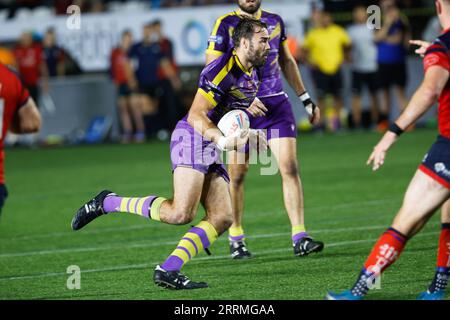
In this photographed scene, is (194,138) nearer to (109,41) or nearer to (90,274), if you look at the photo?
(90,274)

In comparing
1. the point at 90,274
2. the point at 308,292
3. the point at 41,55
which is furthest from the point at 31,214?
the point at 41,55

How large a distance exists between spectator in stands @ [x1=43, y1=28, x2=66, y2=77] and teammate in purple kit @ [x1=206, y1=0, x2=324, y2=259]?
49.9 ft

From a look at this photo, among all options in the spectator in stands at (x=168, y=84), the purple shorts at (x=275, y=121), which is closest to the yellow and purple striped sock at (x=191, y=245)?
the purple shorts at (x=275, y=121)

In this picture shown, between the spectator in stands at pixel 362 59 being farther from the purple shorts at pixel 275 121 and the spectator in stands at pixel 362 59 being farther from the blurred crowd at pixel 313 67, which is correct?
the purple shorts at pixel 275 121

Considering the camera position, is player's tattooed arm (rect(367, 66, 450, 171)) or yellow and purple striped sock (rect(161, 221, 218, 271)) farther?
yellow and purple striped sock (rect(161, 221, 218, 271))

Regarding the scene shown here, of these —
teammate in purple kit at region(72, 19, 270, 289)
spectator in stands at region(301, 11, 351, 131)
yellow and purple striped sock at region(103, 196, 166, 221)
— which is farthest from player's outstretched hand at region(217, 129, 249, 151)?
spectator in stands at region(301, 11, 351, 131)

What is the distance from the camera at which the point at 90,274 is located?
8.54 m

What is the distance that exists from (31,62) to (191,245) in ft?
54.3

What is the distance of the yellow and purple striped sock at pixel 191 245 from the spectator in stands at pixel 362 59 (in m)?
14.6

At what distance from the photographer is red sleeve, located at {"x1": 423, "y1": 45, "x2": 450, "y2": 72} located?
6250 mm

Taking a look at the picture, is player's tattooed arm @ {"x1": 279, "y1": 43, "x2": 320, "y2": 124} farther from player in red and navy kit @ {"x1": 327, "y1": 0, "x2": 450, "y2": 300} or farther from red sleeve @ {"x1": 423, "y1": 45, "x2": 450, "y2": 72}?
red sleeve @ {"x1": 423, "y1": 45, "x2": 450, "y2": 72}

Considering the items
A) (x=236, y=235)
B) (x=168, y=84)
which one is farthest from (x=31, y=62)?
(x=236, y=235)

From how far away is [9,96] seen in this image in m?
6.99

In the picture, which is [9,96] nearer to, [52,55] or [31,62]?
[31,62]
